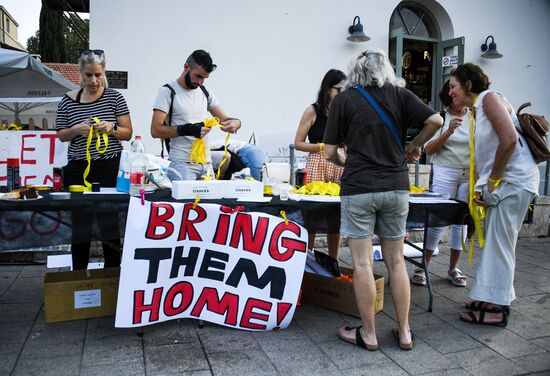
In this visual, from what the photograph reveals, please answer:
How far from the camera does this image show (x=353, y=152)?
281cm

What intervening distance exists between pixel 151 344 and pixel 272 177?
4.52ft

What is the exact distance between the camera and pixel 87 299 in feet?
10.6

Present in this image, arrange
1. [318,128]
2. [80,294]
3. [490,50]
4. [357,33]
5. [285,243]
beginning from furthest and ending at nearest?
[490,50] → [357,33] → [318,128] → [80,294] → [285,243]

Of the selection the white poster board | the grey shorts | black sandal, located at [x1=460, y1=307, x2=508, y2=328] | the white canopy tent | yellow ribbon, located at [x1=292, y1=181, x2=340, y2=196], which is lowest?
black sandal, located at [x1=460, y1=307, x2=508, y2=328]


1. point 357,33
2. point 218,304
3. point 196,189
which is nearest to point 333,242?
point 218,304

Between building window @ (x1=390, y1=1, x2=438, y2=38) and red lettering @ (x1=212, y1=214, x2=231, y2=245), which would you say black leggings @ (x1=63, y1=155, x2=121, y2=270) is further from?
building window @ (x1=390, y1=1, x2=438, y2=38)

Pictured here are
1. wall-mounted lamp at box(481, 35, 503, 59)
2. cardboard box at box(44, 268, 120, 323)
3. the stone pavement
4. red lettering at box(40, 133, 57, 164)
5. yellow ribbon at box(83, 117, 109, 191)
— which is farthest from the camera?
wall-mounted lamp at box(481, 35, 503, 59)

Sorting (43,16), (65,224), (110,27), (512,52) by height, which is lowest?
(65,224)

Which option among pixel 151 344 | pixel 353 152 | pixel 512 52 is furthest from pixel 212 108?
pixel 512 52

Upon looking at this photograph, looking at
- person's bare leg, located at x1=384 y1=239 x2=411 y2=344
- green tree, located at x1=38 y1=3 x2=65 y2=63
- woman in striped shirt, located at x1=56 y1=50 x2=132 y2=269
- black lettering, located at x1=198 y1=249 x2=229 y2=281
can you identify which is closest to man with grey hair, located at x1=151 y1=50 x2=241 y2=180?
woman in striped shirt, located at x1=56 y1=50 x2=132 y2=269

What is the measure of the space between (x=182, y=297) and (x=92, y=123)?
4.42ft

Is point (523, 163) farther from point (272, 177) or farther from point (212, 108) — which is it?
point (212, 108)

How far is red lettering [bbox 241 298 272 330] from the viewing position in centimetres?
308

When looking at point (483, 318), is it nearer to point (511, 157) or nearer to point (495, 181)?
point (495, 181)
